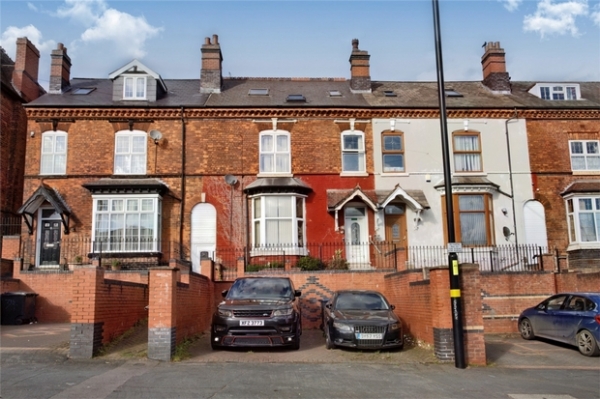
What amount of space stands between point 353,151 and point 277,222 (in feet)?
15.5

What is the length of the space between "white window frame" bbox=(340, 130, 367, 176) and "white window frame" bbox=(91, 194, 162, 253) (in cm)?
809

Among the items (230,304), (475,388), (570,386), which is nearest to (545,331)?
(570,386)

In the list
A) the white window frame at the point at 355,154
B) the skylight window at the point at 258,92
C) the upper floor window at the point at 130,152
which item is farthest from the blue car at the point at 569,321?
the upper floor window at the point at 130,152

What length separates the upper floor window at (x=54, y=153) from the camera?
21.7 meters

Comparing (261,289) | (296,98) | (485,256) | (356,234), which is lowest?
(261,289)

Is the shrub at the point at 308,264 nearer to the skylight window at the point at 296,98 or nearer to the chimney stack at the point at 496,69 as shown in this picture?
the skylight window at the point at 296,98

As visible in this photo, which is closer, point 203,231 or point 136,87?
point 203,231

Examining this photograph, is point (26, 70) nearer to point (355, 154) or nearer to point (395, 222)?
point (355, 154)

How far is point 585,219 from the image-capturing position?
22.2 m

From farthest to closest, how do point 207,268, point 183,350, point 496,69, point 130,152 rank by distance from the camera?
1. point 496,69
2. point 130,152
3. point 207,268
4. point 183,350

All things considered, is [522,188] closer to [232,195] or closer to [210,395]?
[232,195]

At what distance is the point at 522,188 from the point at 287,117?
429 inches

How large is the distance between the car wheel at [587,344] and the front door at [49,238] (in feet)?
61.8

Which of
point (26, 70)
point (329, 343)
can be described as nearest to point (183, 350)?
point (329, 343)
